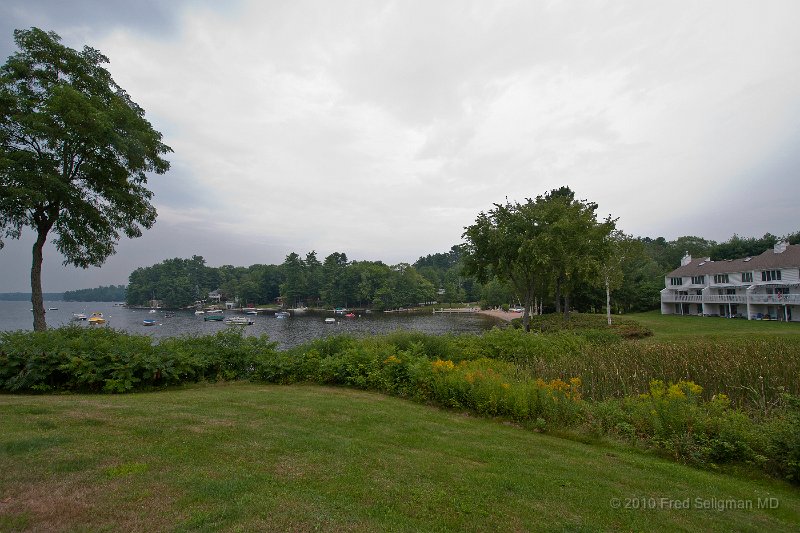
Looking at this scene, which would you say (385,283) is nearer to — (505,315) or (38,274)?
(505,315)

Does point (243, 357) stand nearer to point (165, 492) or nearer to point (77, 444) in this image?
point (77, 444)

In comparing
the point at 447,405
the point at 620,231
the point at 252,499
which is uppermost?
→ the point at 620,231

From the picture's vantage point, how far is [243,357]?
450 inches

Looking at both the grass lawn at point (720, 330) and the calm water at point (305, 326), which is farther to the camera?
the calm water at point (305, 326)

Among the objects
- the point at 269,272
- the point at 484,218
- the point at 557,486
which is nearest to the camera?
the point at 557,486

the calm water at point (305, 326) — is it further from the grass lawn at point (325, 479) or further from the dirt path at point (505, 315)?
the grass lawn at point (325, 479)

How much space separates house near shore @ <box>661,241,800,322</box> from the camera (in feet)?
121

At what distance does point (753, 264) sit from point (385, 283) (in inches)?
2912

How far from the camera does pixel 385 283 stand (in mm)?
102375

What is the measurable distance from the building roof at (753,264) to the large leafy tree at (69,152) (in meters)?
52.0

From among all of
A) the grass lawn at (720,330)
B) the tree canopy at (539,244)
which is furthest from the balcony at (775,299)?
the tree canopy at (539,244)

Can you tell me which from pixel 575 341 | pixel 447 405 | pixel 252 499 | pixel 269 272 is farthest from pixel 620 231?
pixel 269 272

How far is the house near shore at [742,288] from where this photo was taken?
121 ft

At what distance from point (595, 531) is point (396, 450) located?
104 inches
